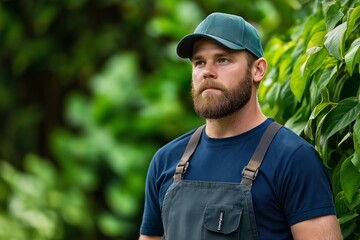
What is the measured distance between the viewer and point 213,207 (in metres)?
2.77

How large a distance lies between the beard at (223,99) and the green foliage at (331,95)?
0.20m

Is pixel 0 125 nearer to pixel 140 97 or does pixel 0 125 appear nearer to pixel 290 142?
pixel 140 97

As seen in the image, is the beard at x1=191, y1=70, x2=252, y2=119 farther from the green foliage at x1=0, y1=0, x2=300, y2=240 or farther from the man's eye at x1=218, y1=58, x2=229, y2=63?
the green foliage at x1=0, y1=0, x2=300, y2=240

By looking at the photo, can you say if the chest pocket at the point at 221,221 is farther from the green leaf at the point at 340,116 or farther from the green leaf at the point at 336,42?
the green leaf at the point at 336,42

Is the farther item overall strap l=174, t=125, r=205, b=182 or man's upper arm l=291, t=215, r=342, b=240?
overall strap l=174, t=125, r=205, b=182

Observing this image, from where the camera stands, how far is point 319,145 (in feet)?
9.60

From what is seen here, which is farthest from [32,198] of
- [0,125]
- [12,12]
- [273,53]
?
[273,53]

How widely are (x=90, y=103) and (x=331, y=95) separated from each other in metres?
2.83

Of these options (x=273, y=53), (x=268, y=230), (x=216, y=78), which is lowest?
(x=268, y=230)

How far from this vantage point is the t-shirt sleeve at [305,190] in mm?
2682

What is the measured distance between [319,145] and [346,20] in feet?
1.30

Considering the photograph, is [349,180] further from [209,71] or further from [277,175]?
[209,71]

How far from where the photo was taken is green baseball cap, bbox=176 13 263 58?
285 centimetres

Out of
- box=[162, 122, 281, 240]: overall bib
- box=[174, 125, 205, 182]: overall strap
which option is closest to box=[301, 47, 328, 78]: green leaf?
box=[162, 122, 281, 240]: overall bib
